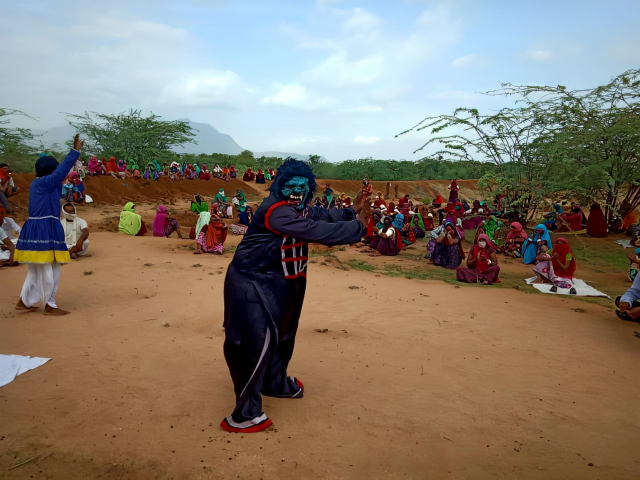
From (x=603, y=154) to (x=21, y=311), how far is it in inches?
585

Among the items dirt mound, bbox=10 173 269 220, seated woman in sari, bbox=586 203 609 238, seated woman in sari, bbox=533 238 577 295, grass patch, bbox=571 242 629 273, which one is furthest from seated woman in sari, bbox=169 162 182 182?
seated woman in sari, bbox=533 238 577 295

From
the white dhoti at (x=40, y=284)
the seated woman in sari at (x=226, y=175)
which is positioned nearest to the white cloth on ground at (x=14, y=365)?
the white dhoti at (x=40, y=284)

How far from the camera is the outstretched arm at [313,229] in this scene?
2920 mm

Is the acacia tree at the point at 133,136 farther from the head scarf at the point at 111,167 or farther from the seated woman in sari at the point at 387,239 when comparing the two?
the seated woman in sari at the point at 387,239

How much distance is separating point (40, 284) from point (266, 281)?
3.90 metres

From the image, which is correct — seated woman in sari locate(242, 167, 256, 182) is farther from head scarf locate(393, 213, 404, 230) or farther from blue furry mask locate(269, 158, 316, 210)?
blue furry mask locate(269, 158, 316, 210)

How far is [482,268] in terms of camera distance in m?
9.11

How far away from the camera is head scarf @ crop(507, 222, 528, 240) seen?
39.5 ft

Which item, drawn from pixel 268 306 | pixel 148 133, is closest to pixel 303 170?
pixel 268 306

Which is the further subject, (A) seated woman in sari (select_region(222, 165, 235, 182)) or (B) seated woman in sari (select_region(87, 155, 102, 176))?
(A) seated woman in sari (select_region(222, 165, 235, 182))

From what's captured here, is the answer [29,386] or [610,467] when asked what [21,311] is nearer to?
[29,386]

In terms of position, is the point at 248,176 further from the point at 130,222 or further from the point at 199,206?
the point at 130,222

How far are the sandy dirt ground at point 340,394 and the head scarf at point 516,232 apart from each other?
5.44 meters

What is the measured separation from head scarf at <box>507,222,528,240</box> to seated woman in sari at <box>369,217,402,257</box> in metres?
3.05
